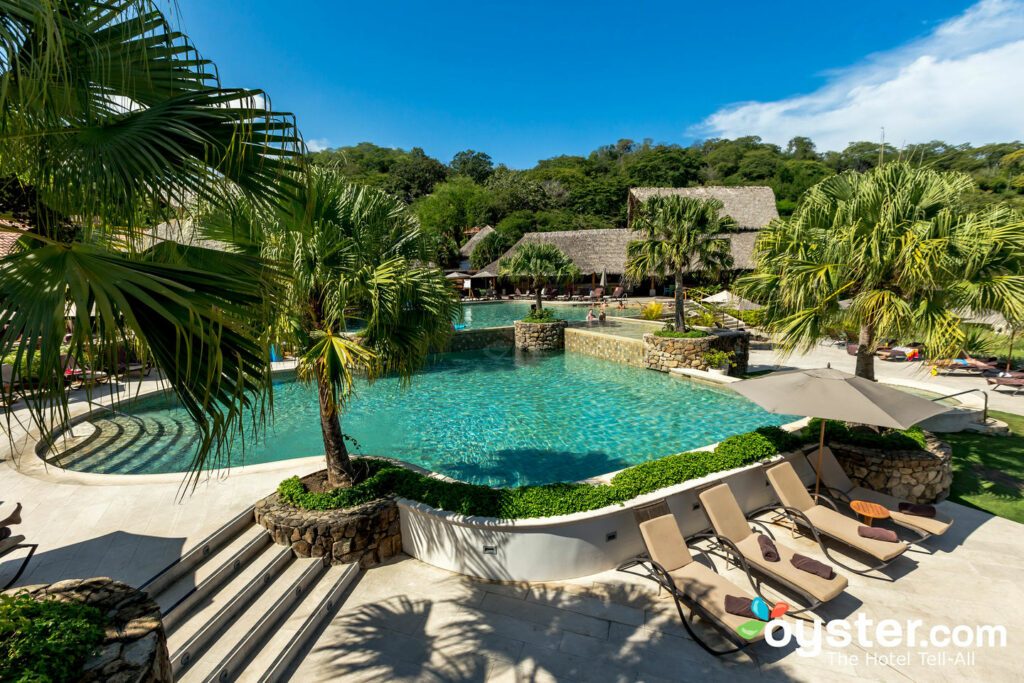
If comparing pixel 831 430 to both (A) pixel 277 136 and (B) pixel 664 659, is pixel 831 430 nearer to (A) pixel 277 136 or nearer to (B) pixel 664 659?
(B) pixel 664 659

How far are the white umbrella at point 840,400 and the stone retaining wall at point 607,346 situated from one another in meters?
10.8

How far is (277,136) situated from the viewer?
345 centimetres

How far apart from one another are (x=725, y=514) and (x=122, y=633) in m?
6.39

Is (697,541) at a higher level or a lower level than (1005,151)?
lower

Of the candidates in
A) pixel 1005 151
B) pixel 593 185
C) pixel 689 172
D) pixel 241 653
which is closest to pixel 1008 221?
pixel 241 653

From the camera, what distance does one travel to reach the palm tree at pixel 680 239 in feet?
58.2

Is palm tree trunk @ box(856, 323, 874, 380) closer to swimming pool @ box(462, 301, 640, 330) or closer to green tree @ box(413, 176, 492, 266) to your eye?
swimming pool @ box(462, 301, 640, 330)

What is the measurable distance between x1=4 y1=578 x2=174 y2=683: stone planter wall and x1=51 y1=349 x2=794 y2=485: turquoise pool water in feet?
10.2

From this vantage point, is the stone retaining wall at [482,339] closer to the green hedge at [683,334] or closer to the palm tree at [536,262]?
the palm tree at [536,262]

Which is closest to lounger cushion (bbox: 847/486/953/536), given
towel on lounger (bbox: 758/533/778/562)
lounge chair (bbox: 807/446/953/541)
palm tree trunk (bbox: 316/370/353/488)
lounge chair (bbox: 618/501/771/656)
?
lounge chair (bbox: 807/446/953/541)

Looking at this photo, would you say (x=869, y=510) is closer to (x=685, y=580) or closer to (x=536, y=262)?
(x=685, y=580)

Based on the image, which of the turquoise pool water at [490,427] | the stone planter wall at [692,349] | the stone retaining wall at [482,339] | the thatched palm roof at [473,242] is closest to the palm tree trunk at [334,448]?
the turquoise pool water at [490,427]

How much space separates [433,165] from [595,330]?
191 feet

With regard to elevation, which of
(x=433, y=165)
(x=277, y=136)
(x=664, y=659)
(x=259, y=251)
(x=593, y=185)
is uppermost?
(x=433, y=165)
